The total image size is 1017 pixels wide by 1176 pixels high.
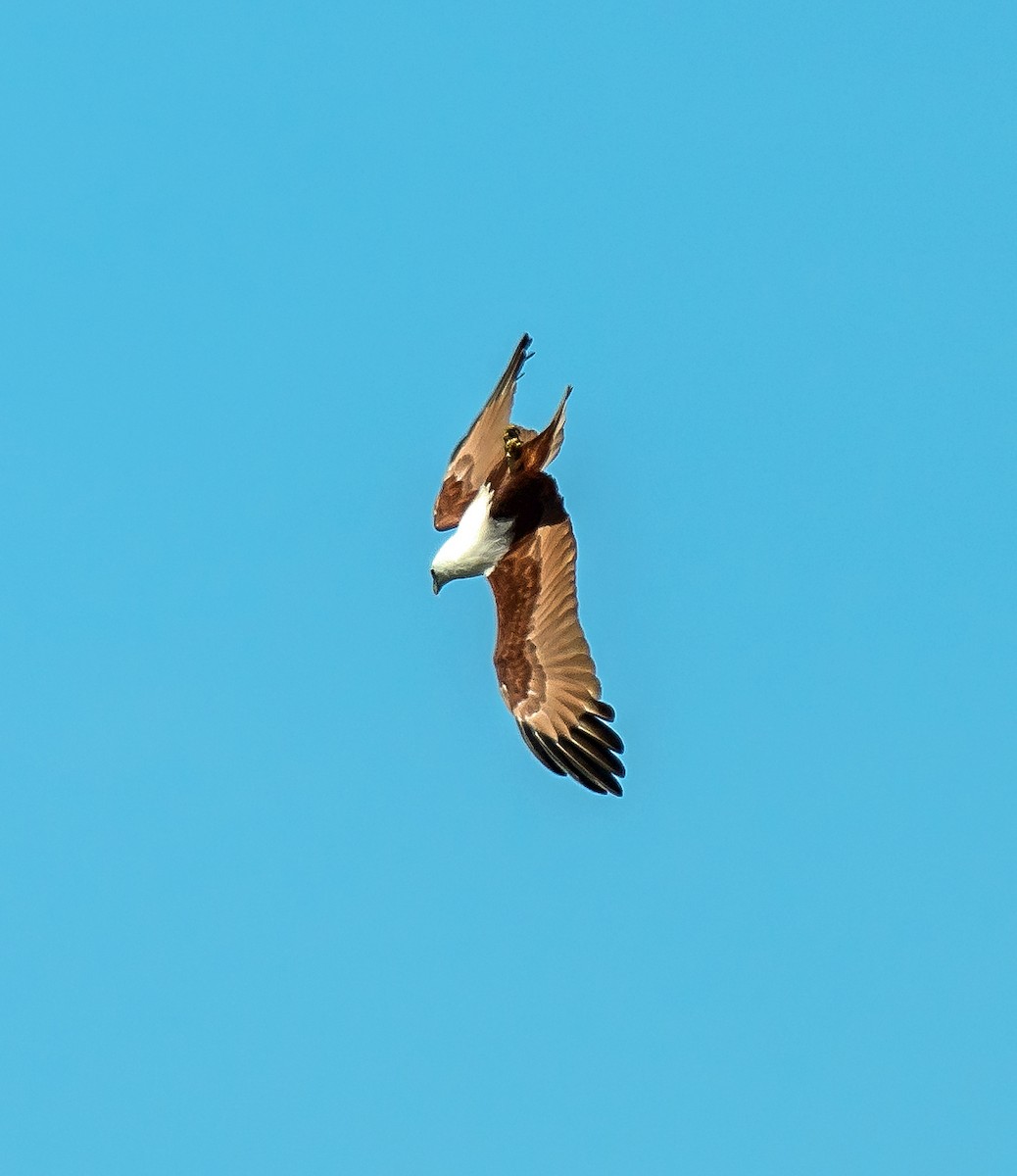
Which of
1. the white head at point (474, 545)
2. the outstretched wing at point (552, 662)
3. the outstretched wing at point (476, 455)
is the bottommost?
the outstretched wing at point (552, 662)

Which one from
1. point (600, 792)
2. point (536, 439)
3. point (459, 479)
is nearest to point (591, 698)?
point (600, 792)

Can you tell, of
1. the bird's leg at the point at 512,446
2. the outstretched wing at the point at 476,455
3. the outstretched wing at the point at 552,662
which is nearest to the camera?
the outstretched wing at the point at 552,662

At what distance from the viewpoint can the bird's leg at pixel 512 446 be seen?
1681 centimetres

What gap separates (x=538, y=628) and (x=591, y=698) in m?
0.72

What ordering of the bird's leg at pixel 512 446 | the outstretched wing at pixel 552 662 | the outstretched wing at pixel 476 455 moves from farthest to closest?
the outstretched wing at pixel 476 455, the bird's leg at pixel 512 446, the outstretched wing at pixel 552 662

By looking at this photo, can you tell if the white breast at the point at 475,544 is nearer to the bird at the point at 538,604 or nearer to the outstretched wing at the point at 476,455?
the bird at the point at 538,604

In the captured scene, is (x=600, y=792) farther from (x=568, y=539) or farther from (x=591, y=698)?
(x=568, y=539)

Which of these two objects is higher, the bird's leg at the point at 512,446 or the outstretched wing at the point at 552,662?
the bird's leg at the point at 512,446

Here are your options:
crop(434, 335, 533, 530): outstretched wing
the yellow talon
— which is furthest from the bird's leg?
crop(434, 335, 533, 530): outstretched wing

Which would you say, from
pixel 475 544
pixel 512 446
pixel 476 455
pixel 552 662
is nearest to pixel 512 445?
pixel 512 446

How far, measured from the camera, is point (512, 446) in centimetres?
1686

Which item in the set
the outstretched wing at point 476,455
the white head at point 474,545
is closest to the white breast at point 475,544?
the white head at point 474,545

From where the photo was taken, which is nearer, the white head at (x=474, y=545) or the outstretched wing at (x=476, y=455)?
the white head at (x=474, y=545)

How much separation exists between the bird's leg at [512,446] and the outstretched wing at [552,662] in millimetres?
309
